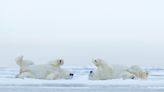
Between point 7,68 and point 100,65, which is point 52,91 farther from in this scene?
point 7,68

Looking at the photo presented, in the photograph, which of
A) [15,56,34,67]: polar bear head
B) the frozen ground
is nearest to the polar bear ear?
[15,56,34,67]: polar bear head

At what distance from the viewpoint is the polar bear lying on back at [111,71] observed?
10.8 meters

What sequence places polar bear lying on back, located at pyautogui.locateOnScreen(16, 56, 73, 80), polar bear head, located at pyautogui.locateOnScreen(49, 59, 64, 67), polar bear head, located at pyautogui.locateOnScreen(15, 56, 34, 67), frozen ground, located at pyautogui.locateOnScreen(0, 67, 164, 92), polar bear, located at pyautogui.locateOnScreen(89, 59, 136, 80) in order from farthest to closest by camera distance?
polar bear head, located at pyautogui.locateOnScreen(15, 56, 34, 67), polar bear head, located at pyautogui.locateOnScreen(49, 59, 64, 67), polar bear lying on back, located at pyautogui.locateOnScreen(16, 56, 73, 80), polar bear, located at pyautogui.locateOnScreen(89, 59, 136, 80), frozen ground, located at pyautogui.locateOnScreen(0, 67, 164, 92)

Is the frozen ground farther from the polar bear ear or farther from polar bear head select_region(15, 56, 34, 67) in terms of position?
the polar bear ear

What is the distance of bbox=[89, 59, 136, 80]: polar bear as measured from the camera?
35.4ft

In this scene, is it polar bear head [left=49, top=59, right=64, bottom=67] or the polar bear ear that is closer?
polar bear head [left=49, top=59, right=64, bottom=67]

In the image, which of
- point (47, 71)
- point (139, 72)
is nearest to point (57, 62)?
point (47, 71)

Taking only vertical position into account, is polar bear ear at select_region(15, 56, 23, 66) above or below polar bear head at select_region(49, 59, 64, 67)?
above

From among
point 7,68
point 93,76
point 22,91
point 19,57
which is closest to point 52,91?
point 22,91

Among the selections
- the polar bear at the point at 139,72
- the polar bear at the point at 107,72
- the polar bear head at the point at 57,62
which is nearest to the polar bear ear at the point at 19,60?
the polar bear head at the point at 57,62

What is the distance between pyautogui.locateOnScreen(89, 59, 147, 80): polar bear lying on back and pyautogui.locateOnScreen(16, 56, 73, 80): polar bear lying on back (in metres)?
0.56

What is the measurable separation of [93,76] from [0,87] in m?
2.61

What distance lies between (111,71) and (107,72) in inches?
3.1

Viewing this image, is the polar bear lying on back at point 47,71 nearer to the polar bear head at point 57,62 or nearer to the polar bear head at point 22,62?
the polar bear head at point 57,62
